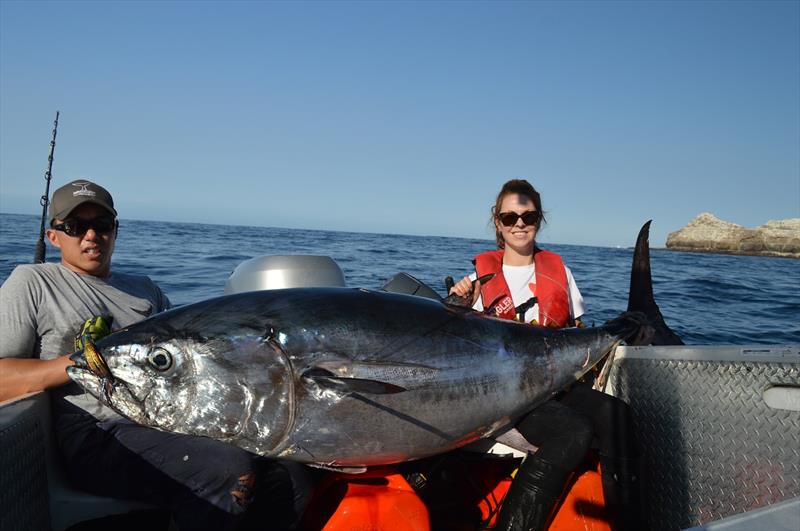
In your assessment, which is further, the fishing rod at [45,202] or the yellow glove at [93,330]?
the fishing rod at [45,202]

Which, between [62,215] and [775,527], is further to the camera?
[62,215]

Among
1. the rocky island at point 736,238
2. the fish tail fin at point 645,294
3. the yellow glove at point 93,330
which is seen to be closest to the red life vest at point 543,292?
the fish tail fin at point 645,294

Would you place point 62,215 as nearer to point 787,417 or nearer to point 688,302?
point 787,417

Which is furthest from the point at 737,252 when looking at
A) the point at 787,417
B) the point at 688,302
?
the point at 787,417

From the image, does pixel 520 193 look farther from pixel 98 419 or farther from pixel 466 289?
pixel 98 419

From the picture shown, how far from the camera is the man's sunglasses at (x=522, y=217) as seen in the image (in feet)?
11.7

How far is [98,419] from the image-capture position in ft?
8.44

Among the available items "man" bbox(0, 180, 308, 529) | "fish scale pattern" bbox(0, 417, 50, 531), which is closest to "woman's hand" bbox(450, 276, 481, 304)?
"man" bbox(0, 180, 308, 529)

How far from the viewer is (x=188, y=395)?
193 cm

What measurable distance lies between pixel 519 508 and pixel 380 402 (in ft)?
2.78

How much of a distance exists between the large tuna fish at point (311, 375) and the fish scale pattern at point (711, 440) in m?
0.88

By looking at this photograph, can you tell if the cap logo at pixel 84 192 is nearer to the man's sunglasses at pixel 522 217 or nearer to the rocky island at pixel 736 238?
the man's sunglasses at pixel 522 217

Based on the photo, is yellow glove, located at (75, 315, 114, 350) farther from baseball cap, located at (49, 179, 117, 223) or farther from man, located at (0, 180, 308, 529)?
baseball cap, located at (49, 179, 117, 223)

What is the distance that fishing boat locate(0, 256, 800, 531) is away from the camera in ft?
6.94
